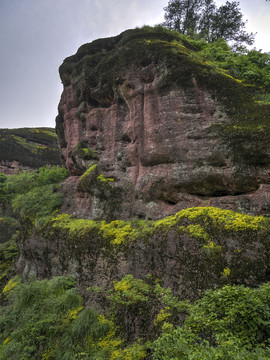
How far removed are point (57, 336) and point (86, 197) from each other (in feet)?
25.4

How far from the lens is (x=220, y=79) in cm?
1088

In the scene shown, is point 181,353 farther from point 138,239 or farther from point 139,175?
point 139,175

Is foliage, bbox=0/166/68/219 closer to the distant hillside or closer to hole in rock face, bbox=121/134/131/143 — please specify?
hole in rock face, bbox=121/134/131/143

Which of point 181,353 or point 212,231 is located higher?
point 212,231

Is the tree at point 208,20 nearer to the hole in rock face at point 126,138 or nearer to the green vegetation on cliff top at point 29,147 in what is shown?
the hole in rock face at point 126,138

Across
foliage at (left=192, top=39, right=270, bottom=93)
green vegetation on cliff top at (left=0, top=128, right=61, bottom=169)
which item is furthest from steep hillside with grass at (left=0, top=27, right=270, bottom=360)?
green vegetation on cliff top at (left=0, top=128, right=61, bottom=169)

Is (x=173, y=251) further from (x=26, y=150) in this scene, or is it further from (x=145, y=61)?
(x=26, y=150)

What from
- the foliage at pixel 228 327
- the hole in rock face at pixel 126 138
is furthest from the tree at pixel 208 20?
the foliage at pixel 228 327

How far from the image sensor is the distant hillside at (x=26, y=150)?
119 ft

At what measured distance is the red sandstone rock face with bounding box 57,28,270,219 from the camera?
905cm

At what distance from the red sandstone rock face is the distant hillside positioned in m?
26.9

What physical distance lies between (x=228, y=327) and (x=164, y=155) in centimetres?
795

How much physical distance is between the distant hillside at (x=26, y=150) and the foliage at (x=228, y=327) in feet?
126

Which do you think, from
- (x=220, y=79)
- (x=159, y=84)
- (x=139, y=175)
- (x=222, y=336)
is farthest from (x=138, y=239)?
(x=220, y=79)
